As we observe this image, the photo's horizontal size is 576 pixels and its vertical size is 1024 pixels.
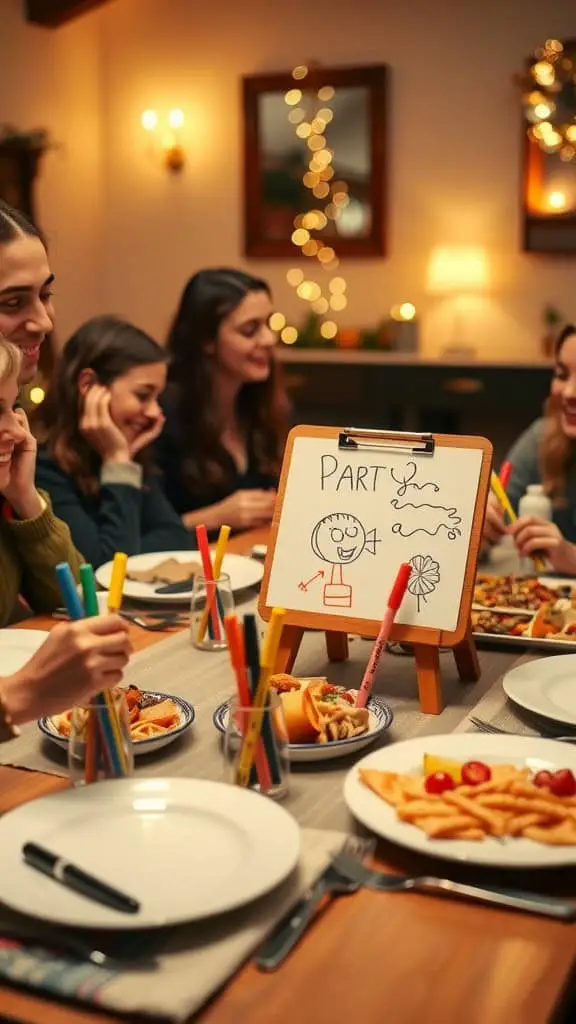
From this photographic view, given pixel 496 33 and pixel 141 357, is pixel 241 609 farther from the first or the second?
pixel 496 33

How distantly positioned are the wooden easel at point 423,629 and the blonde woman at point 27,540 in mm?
516

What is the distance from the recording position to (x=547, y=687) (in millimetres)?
1537

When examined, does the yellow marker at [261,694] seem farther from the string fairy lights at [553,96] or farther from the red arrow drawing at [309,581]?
the string fairy lights at [553,96]

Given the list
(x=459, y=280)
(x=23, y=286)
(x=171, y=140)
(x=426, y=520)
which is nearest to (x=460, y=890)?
(x=426, y=520)

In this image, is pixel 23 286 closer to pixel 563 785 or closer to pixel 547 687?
pixel 547 687

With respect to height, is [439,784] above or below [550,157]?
below

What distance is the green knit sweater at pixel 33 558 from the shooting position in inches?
79.2

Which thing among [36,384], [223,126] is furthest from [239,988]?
[223,126]

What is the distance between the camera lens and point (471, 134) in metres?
5.81

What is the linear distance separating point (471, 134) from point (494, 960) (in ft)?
17.7

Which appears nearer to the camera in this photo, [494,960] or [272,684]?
[494,960]

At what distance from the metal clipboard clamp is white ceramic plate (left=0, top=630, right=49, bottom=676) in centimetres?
51

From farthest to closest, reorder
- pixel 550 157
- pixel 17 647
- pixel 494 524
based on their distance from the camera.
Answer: pixel 550 157, pixel 494 524, pixel 17 647

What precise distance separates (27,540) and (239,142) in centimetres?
479
